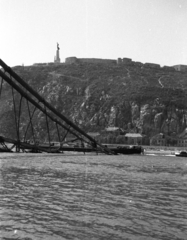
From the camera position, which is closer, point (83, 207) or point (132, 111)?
point (83, 207)

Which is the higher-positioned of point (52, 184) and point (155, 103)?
point (155, 103)

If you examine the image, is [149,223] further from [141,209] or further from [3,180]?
[3,180]

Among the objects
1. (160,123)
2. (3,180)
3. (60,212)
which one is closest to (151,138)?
(160,123)

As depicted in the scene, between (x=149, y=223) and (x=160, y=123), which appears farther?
(x=160, y=123)

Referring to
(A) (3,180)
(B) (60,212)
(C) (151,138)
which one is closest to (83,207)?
(B) (60,212)

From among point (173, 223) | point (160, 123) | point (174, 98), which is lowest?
point (173, 223)

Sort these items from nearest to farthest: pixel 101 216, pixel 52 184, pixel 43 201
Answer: pixel 101 216 → pixel 43 201 → pixel 52 184

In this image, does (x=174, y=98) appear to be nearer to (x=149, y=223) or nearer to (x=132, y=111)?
(x=132, y=111)

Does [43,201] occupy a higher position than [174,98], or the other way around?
[174,98]

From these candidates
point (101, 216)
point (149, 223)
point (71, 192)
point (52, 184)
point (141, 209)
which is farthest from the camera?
point (52, 184)
